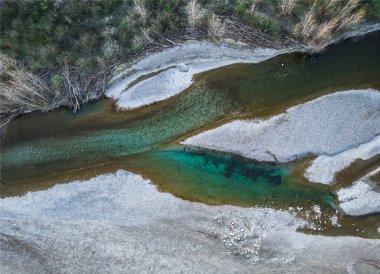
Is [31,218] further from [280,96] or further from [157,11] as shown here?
[280,96]

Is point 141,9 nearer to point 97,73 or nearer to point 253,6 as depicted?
point 97,73

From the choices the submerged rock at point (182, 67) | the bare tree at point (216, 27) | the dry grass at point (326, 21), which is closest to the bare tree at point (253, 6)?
the bare tree at point (216, 27)

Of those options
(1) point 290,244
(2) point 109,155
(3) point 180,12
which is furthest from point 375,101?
(2) point 109,155

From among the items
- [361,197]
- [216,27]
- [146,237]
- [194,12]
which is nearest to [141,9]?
[194,12]

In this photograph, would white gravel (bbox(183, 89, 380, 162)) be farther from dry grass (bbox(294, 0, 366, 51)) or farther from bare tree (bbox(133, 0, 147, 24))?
bare tree (bbox(133, 0, 147, 24))

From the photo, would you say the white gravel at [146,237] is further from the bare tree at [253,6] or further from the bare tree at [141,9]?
the bare tree at [253,6]

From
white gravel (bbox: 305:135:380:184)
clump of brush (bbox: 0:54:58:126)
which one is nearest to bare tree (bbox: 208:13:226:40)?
white gravel (bbox: 305:135:380:184)
